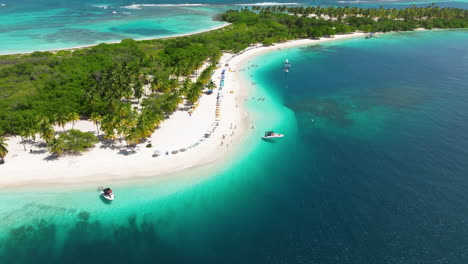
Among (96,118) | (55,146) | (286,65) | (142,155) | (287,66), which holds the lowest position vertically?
(142,155)

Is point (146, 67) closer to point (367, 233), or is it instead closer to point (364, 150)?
point (364, 150)

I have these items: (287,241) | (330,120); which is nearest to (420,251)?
(287,241)

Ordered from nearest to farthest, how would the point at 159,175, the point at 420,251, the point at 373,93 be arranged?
the point at 420,251
the point at 159,175
the point at 373,93

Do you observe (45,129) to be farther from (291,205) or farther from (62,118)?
(291,205)

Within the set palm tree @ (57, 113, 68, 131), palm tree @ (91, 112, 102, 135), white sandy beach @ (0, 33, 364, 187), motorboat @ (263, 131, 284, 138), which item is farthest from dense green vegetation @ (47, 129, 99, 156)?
motorboat @ (263, 131, 284, 138)

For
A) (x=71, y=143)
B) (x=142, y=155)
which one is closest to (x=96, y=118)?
(x=71, y=143)

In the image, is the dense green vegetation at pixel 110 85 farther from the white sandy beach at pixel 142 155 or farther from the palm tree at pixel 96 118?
the white sandy beach at pixel 142 155
